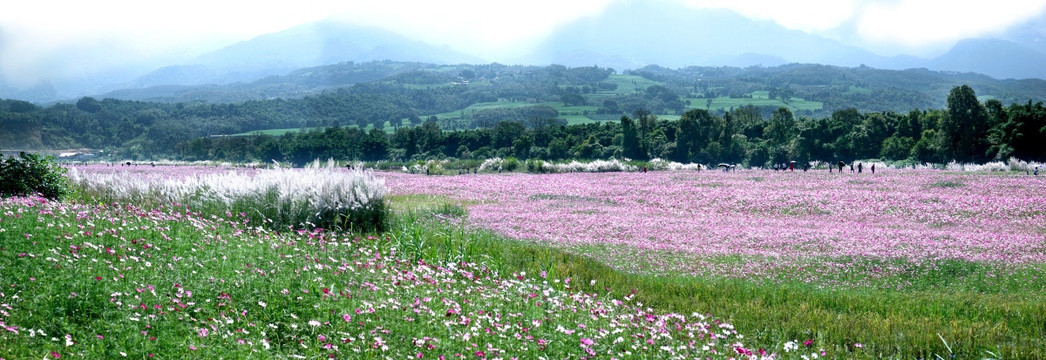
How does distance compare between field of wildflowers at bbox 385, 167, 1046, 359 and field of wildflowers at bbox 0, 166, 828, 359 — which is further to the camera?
field of wildflowers at bbox 385, 167, 1046, 359

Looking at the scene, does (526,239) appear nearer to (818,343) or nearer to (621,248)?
(621,248)

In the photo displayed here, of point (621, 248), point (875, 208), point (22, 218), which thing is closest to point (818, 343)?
point (621, 248)

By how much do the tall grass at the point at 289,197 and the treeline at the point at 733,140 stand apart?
58.3 m

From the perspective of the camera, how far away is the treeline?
196ft

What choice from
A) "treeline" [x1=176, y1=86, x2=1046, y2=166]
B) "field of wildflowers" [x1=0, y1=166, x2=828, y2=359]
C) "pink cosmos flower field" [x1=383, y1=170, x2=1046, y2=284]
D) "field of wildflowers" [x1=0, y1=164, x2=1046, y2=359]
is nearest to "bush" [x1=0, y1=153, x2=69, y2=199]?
"field of wildflowers" [x1=0, y1=164, x2=1046, y2=359]

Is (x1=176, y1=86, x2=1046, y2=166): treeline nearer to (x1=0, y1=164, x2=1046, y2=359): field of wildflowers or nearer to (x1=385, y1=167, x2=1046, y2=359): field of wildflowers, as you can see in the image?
(x1=385, y1=167, x2=1046, y2=359): field of wildflowers

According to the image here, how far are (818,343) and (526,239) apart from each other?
832 cm

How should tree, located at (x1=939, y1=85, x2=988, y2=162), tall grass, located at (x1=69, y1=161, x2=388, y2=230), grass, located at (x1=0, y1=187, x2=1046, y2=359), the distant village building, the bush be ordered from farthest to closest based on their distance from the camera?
the distant village building
tree, located at (x1=939, y1=85, x2=988, y2=162)
the bush
tall grass, located at (x1=69, y1=161, x2=388, y2=230)
grass, located at (x1=0, y1=187, x2=1046, y2=359)

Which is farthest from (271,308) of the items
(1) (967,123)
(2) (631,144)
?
(2) (631,144)

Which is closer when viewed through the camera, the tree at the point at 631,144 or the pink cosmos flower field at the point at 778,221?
the pink cosmos flower field at the point at 778,221

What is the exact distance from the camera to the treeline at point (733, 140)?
59625 mm

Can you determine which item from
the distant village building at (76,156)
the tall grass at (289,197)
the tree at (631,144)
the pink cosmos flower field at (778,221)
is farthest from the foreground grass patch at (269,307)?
the tree at (631,144)

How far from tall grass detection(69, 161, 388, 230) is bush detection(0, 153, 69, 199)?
0.88m

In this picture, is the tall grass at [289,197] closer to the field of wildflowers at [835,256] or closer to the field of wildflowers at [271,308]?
Result: the field of wildflowers at [835,256]
